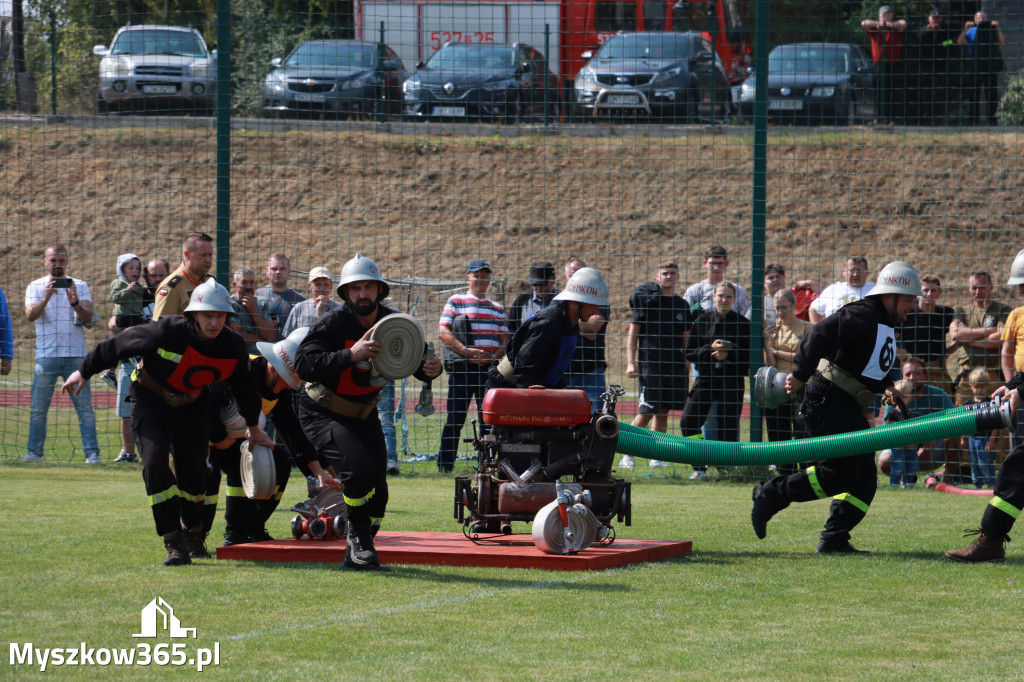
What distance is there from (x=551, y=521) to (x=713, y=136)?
7918 mm

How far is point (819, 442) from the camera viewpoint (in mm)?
8242

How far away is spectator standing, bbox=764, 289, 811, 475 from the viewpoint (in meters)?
12.1

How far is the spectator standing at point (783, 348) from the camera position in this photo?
12.1 metres

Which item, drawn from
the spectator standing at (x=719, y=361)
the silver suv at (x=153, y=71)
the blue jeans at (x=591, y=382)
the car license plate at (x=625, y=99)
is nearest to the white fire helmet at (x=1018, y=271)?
the spectator standing at (x=719, y=361)

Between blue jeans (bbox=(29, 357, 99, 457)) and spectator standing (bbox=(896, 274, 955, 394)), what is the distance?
799 cm

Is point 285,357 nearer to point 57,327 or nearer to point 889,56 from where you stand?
point 57,327

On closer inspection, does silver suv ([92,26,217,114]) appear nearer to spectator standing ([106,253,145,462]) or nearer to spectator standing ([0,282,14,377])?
spectator standing ([106,253,145,462])

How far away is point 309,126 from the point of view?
15.1m

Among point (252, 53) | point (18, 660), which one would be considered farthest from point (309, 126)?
point (18, 660)

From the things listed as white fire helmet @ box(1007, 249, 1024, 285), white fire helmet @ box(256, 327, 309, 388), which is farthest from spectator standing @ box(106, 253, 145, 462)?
white fire helmet @ box(1007, 249, 1024, 285)

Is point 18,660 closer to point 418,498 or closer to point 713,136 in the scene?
point 418,498

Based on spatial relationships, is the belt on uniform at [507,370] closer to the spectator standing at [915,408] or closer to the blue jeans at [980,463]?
the spectator standing at [915,408]

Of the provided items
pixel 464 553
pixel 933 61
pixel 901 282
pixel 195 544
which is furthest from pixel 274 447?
pixel 933 61

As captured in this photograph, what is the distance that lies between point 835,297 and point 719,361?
1536 mm
